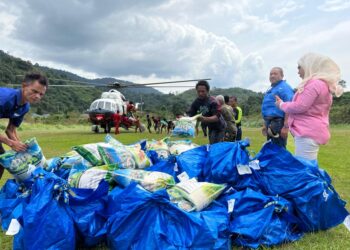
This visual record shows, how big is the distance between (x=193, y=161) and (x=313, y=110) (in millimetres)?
1305

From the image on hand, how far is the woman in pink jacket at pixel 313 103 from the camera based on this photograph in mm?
3438

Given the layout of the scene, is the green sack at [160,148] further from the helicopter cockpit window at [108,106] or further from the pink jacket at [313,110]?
the helicopter cockpit window at [108,106]

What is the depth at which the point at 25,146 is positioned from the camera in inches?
127

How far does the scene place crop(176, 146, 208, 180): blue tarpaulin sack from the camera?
3.50 metres

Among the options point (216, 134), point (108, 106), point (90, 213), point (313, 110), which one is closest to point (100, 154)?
point (90, 213)

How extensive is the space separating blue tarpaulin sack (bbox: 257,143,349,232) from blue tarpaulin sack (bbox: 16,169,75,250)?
1742 millimetres

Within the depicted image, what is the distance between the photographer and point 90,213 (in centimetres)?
281

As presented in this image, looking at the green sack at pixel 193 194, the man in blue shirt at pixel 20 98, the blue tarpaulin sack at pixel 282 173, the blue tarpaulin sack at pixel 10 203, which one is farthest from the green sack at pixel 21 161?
the blue tarpaulin sack at pixel 282 173

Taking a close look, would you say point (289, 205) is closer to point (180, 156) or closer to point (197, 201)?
point (197, 201)

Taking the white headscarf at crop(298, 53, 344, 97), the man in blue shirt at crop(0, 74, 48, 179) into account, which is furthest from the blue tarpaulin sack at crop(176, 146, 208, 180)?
the man in blue shirt at crop(0, 74, 48, 179)

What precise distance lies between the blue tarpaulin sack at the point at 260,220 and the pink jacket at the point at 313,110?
2.81ft

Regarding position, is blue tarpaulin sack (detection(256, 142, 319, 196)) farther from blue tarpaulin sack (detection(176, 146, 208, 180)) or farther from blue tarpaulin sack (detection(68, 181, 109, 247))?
blue tarpaulin sack (detection(68, 181, 109, 247))

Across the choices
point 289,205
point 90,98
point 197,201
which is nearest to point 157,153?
point 197,201

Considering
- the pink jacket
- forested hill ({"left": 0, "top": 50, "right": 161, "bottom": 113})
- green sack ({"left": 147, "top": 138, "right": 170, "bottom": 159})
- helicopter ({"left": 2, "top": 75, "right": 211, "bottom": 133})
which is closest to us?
the pink jacket
